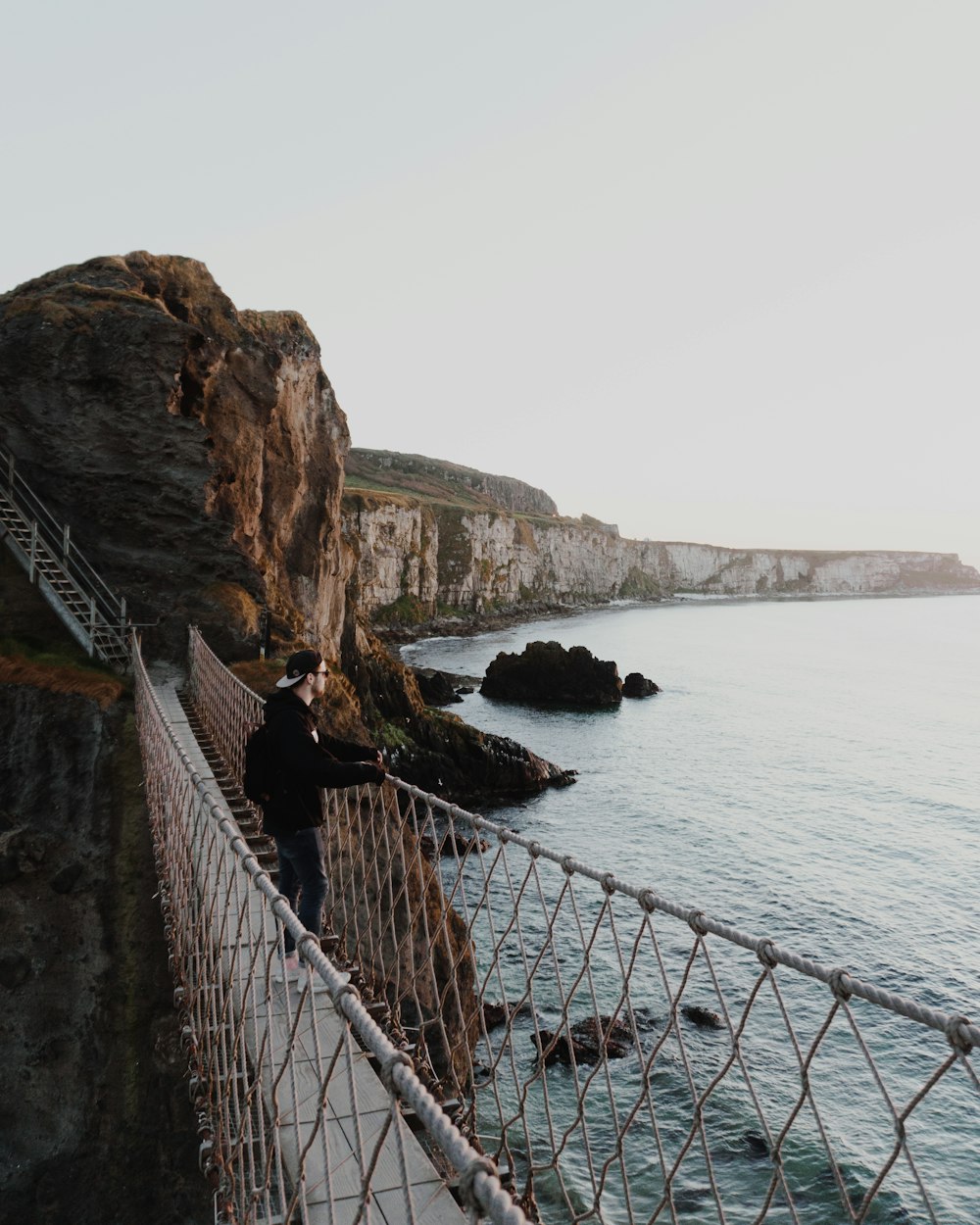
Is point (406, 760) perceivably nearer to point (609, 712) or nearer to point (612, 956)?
point (612, 956)

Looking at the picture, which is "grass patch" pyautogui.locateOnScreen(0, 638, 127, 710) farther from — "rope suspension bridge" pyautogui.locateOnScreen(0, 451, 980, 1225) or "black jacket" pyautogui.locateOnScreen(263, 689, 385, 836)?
"black jacket" pyautogui.locateOnScreen(263, 689, 385, 836)

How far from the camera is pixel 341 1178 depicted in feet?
12.3

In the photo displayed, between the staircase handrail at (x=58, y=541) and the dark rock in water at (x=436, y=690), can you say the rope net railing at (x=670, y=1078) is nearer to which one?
the staircase handrail at (x=58, y=541)

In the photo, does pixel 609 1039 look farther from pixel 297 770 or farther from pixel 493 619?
pixel 493 619

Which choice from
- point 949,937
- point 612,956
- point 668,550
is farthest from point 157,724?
point 668,550

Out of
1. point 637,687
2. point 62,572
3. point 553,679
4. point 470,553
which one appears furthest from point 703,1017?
point 470,553

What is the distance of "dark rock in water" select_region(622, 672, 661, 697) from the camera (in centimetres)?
5059

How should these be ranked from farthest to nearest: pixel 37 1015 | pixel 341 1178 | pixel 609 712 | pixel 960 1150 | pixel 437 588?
1. pixel 437 588
2. pixel 609 712
3. pixel 960 1150
4. pixel 37 1015
5. pixel 341 1178

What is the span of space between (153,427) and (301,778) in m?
12.5

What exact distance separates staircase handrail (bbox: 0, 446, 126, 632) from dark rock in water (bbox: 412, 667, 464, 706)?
28.6 metres

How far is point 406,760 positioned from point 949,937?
1645cm

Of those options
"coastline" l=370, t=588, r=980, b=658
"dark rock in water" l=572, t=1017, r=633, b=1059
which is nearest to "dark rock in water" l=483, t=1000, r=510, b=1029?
"dark rock in water" l=572, t=1017, r=633, b=1059

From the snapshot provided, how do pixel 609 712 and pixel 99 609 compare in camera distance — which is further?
pixel 609 712

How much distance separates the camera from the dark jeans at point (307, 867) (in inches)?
219
